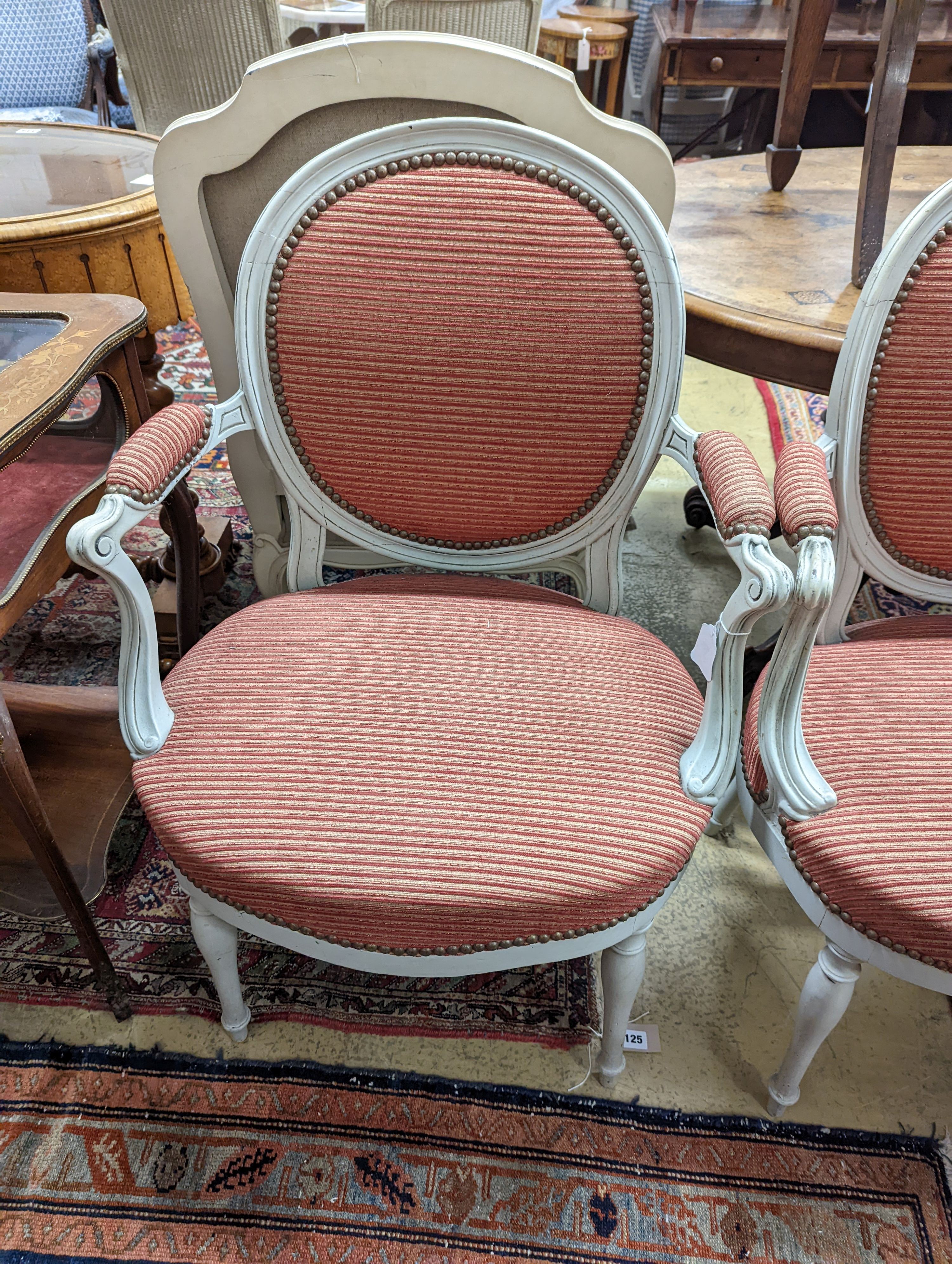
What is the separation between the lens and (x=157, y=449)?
85 cm

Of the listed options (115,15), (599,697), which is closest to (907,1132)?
(599,697)

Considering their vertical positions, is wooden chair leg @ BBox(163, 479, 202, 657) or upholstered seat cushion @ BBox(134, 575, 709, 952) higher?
upholstered seat cushion @ BBox(134, 575, 709, 952)

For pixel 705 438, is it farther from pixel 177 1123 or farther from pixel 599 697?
pixel 177 1123

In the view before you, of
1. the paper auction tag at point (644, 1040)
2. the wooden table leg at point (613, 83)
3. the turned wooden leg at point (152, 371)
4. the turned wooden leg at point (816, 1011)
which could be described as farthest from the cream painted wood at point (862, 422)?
the wooden table leg at point (613, 83)

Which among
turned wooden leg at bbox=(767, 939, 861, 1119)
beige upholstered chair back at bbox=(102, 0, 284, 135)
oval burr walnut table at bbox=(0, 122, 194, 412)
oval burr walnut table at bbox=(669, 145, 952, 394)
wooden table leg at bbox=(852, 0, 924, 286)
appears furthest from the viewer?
beige upholstered chair back at bbox=(102, 0, 284, 135)

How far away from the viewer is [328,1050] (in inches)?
40.9

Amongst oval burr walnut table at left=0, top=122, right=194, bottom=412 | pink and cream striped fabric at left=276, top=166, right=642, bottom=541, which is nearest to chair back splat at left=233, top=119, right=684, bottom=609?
pink and cream striped fabric at left=276, top=166, right=642, bottom=541

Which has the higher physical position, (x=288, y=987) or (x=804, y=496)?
(x=804, y=496)

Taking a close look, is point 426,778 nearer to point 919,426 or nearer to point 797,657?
point 797,657

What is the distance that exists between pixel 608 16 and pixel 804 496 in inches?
153

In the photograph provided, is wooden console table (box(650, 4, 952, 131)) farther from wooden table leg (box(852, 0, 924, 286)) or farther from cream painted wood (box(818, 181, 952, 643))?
cream painted wood (box(818, 181, 952, 643))

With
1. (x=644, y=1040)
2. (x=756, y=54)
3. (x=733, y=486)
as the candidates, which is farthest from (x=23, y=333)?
(x=756, y=54)

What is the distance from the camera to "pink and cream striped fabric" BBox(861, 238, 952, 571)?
2.80ft

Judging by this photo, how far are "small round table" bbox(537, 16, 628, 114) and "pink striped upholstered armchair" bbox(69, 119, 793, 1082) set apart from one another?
310 cm
